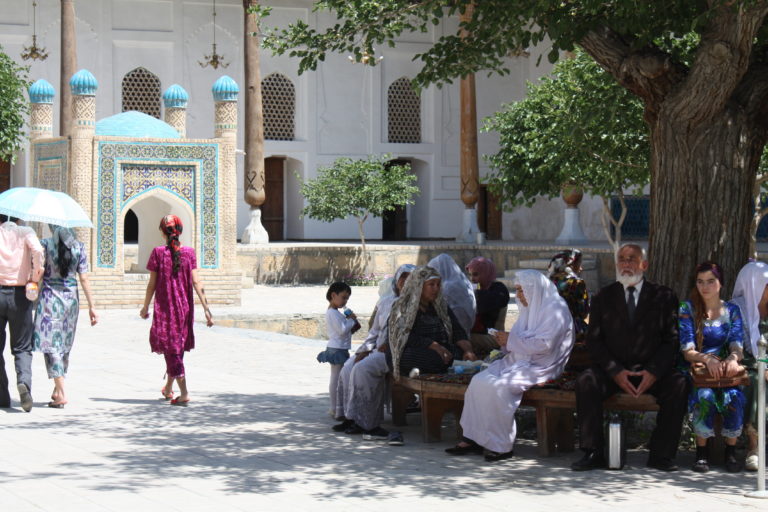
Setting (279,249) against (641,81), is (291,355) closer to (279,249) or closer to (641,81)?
(641,81)

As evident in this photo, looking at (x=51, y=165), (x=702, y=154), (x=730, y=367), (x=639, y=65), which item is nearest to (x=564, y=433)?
(x=730, y=367)

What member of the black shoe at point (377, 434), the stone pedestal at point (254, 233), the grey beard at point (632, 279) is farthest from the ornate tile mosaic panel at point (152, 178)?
the grey beard at point (632, 279)

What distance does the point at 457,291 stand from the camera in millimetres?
7801

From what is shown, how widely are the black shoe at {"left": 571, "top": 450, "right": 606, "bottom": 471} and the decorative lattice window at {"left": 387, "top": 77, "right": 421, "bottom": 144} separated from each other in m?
24.8

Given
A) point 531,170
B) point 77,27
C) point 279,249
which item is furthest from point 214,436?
point 77,27

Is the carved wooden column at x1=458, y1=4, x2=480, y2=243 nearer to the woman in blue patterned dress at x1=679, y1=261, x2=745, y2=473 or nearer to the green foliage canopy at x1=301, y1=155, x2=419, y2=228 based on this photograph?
the green foliage canopy at x1=301, y1=155, x2=419, y2=228

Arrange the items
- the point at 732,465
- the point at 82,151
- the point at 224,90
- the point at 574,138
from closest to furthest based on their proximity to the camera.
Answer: the point at 732,465 → the point at 574,138 → the point at 82,151 → the point at 224,90

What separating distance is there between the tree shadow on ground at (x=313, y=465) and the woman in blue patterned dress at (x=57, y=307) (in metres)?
0.42

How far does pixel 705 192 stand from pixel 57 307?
4023mm

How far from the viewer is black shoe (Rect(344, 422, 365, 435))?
6.99m

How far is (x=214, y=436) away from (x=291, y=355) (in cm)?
404

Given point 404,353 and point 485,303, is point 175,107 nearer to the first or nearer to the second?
point 485,303

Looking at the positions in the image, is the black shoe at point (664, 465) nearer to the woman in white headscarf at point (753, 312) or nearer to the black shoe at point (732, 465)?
the black shoe at point (732, 465)

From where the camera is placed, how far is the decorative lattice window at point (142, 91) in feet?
92.0
